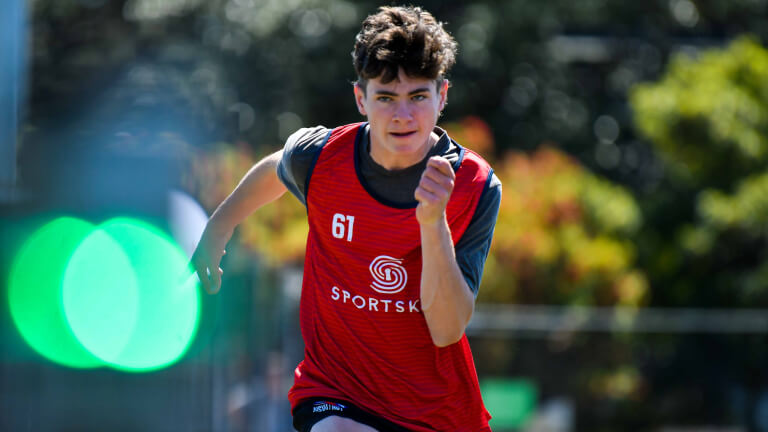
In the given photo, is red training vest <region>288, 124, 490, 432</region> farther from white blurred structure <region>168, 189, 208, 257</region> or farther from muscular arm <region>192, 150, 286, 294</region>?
white blurred structure <region>168, 189, 208, 257</region>

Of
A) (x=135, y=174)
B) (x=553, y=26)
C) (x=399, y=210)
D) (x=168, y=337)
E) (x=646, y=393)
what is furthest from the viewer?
(x=553, y=26)

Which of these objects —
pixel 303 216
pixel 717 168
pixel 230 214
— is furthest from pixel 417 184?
pixel 717 168

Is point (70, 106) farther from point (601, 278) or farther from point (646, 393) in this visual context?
point (646, 393)

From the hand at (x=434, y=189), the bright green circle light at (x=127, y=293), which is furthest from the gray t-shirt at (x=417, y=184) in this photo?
the bright green circle light at (x=127, y=293)

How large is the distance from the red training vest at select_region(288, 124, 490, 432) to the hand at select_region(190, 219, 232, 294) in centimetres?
37

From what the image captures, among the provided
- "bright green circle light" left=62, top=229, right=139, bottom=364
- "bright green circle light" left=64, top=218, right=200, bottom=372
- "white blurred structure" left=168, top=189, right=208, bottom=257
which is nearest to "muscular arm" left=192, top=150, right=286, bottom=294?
"white blurred structure" left=168, top=189, right=208, bottom=257

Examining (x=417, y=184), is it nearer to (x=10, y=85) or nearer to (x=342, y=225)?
(x=342, y=225)

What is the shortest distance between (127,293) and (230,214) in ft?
8.85

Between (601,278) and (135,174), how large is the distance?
21.9ft

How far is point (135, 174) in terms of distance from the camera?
19.2 ft

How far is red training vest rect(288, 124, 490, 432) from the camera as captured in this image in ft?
11.1

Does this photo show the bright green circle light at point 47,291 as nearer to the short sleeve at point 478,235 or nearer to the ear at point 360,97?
the ear at point 360,97

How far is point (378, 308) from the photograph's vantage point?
341 cm

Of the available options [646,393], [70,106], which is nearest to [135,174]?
[70,106]
